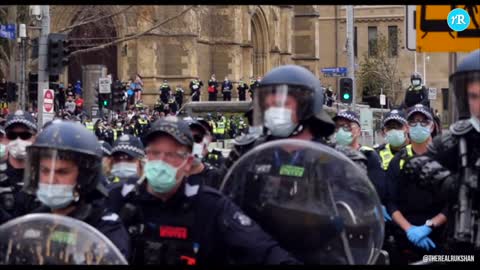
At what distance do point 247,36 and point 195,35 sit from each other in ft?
24.9

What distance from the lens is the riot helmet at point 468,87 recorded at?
17.2 ft

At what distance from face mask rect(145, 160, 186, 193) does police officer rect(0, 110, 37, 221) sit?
1.17 meters

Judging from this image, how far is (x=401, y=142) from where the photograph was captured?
9.92m

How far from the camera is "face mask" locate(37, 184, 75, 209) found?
15.9 ft

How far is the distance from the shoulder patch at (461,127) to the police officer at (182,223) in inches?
48.0

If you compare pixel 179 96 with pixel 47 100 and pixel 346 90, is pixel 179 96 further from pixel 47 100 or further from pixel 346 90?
pixel 47 100

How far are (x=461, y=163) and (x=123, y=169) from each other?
156 inches

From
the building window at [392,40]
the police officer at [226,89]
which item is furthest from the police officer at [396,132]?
the building window at [392,40]

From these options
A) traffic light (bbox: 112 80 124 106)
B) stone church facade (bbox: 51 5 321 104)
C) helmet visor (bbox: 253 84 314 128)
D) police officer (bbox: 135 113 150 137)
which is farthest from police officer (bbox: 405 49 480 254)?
stone church facade (bbox: 51 5 321 104)

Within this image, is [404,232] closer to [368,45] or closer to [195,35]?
[195,35]

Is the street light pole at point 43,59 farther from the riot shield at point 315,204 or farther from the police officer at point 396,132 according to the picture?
the riot shield at point 315,204

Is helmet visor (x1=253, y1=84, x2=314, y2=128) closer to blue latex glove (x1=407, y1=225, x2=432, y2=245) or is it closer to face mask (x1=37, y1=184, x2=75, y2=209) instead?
face mask (x1=37, y1=184, x2=75, y2=209)

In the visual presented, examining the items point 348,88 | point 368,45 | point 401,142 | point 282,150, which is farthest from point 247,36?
point 282,150

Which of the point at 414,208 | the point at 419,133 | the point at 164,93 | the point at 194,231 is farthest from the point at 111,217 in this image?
the point at 164,93
